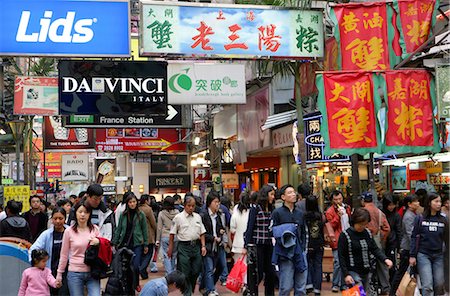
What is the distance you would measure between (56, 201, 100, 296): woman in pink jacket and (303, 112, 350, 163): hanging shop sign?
9.53 metres

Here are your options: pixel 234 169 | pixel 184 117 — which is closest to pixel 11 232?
pixel 184 117

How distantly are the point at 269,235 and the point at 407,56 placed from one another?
3864 millimetres

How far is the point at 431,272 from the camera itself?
28.9ft

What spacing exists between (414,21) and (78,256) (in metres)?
6.79

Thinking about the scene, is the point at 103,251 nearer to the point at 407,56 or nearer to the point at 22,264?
the point at 22,264

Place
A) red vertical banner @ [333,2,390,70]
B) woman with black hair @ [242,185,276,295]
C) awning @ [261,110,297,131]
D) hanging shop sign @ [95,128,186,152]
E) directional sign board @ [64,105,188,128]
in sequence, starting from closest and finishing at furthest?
woman with black hair @ [242,185,276,295]
red vertical banner @ [333,2,390,70]
directional sign board @ [64,105,188,128]
awning @ [261,110,297,131]
hanging shop sign @ [95,128,186,152]

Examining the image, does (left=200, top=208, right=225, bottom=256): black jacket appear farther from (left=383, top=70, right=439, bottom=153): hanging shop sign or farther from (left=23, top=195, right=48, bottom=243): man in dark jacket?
(left=23, top=195, right=48, bottom=243): man in dark jacket

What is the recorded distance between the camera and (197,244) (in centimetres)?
1038

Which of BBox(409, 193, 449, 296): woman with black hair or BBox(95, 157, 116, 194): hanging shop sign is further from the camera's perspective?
BBox(95, 157, 116, 194): hanging shop sign

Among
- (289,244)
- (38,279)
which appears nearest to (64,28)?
(38,279)

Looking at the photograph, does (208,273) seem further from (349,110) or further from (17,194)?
(17,194)

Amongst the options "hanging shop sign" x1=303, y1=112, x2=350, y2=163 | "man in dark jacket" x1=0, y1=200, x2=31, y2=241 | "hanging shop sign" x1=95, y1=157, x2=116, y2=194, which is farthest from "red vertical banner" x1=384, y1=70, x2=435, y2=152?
"hanging shop sign" x1=95, y1=157, x2=116, y2=194

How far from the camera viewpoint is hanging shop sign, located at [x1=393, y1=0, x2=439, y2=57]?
1051 centimetres

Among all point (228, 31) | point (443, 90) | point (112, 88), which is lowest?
point (443, 90)
